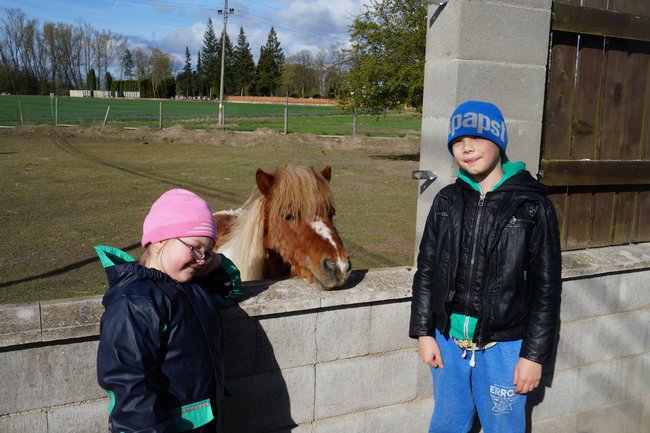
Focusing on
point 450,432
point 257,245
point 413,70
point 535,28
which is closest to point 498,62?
point 535,28

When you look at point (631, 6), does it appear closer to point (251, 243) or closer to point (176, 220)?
point (251, 243)

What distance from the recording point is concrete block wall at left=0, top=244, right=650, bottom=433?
2.23m

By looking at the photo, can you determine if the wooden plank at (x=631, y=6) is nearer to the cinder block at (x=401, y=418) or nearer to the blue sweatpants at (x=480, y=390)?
the blue sweatpants at (x=480, y=390)

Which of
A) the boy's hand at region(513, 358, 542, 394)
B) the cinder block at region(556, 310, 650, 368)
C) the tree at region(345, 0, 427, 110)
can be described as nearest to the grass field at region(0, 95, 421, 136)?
the tree at region(345, 0, 427, 110)

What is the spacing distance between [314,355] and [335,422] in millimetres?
421

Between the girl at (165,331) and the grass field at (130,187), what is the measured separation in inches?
64.8

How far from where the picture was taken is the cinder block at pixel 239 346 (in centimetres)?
260

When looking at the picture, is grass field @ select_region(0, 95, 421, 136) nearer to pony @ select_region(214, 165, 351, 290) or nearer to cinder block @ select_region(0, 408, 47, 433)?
pony @ select_region(214, 165, 351, 290)

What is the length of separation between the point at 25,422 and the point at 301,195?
1669 millimetres

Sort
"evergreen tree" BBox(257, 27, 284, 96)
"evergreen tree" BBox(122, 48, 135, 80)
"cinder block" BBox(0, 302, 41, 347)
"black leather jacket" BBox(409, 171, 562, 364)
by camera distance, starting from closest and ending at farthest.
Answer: "cinder block" BBox(0, 302, 41, 347)
"black leather jacket" BBox(409, 171, 562, 364)
"evergreen tree" BBox(257, 27, 284, 96)
"evergreen tree" BBox(122, 48, 135, 80)

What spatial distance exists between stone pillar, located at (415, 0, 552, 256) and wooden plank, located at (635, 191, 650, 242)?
1.07m

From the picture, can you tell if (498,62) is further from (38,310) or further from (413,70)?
(413,70)

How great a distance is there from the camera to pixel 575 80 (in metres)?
3.54

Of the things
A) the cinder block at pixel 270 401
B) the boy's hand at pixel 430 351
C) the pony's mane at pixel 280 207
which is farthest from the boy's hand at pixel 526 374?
the pony's mane at pixel 280 207
